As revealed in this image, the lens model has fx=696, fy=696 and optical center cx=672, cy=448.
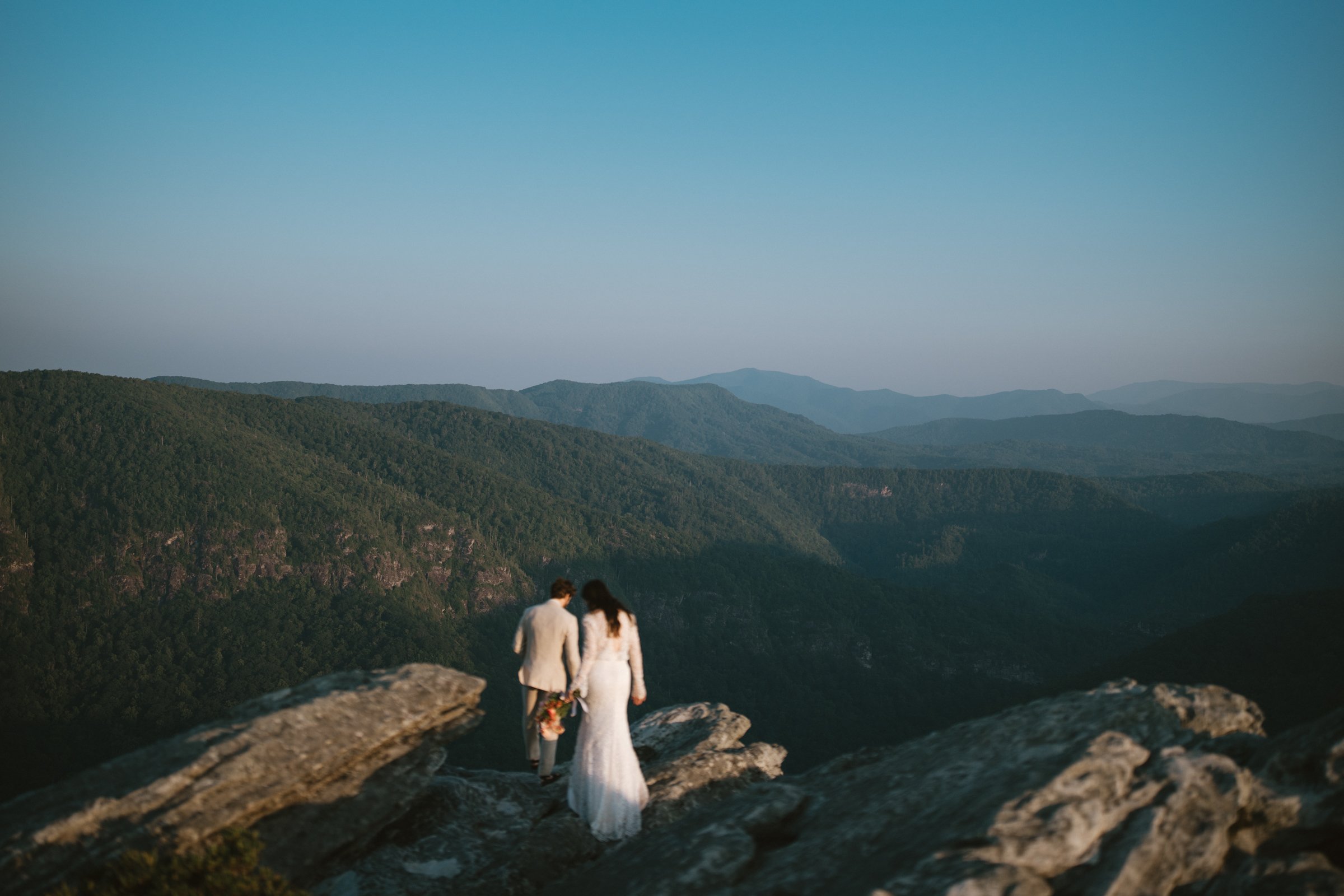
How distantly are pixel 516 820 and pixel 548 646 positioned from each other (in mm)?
4431

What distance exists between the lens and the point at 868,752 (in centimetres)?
1543

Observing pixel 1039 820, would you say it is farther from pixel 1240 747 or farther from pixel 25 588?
pixel 25 588

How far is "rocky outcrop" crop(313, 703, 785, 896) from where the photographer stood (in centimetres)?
1221

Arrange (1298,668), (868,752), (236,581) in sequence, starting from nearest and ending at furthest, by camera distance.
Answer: (868,752), (1298,668), (236,581)

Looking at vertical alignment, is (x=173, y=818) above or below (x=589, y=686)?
below

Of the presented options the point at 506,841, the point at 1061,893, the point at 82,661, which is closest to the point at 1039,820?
the point at 1061,893

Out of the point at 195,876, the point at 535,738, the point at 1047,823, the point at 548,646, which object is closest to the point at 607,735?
the point at 548,646

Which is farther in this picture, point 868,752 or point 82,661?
point 82,661

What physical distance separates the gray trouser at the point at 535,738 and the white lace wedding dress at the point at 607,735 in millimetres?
1323

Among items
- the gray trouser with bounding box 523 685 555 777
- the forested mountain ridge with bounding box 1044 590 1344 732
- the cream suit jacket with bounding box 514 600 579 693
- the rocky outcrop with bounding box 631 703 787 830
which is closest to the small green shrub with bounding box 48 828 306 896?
the cream suit jacket with bounding box 514 600 579 693

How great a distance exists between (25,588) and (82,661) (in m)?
27.8

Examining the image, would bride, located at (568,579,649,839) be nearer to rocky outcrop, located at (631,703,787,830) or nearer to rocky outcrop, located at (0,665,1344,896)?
rocky outcrop, located at (0,665,1344,896)

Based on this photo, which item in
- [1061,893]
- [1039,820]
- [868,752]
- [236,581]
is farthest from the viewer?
[236,581]

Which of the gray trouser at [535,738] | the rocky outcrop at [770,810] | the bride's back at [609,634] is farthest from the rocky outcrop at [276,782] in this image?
the bride's back at [609,634]
